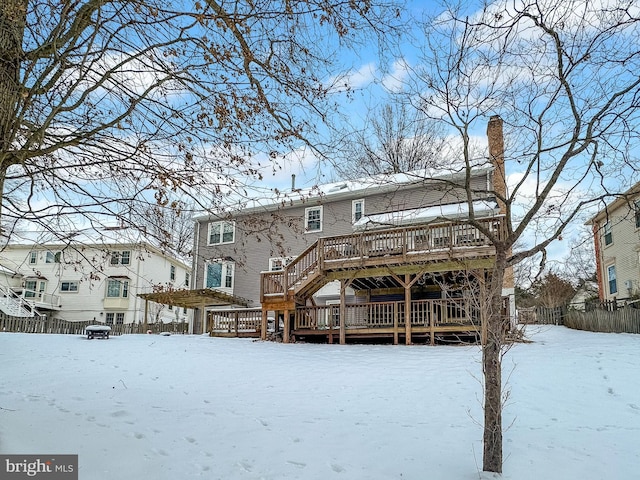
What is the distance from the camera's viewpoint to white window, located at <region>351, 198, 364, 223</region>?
20.2m

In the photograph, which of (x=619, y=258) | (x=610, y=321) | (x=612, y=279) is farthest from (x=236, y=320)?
(x=612, y=279)

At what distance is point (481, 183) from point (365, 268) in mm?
6226

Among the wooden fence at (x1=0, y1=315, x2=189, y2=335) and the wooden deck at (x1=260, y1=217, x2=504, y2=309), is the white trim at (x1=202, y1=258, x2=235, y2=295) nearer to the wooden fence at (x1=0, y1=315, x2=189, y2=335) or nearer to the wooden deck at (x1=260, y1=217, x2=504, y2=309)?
the wooden fence at (x1=0, y1=315, x2=189, y2=335)

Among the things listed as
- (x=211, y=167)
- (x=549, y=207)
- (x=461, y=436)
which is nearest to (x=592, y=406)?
(x=461, y=436)

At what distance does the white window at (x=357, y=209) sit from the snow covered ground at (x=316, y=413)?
8.67 metres

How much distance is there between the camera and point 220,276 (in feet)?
77.0

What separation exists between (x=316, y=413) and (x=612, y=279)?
21.2 meters

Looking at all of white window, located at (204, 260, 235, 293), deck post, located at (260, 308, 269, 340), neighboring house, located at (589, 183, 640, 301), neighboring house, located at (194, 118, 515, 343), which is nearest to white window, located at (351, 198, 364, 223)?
neighboring house, located at (194, 118, 515, 343)

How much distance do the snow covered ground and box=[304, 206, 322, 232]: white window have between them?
947 cm

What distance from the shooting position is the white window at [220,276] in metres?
23.3

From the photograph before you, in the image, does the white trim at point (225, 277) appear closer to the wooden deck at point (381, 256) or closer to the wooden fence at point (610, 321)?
the wooden deck at point (381, 256)

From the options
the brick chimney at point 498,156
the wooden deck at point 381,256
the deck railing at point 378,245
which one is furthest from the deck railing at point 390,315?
the brick chimney at point 498,156

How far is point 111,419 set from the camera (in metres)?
6.06

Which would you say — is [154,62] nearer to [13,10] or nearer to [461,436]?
[13,10]
